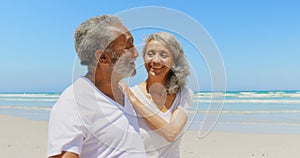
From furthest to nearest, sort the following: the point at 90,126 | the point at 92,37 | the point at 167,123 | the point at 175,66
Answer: the point at 175,66 < the point at 167,123 < the point at 92,37 < the point at 90,126

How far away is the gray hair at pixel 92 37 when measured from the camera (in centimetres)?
136

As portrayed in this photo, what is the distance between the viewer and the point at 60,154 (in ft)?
3.86

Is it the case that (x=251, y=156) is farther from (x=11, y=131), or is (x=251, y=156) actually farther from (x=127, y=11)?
(x=11, y=131)

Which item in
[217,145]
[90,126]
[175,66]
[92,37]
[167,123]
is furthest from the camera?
[217,145]

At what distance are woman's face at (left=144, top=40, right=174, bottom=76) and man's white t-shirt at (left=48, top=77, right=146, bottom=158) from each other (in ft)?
1.89

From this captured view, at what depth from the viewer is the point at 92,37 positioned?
1.36 metres

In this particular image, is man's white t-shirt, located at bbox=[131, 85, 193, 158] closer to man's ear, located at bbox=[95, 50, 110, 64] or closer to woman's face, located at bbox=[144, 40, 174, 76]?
woman's face, located at bbox=[144, 40, 174, 76]

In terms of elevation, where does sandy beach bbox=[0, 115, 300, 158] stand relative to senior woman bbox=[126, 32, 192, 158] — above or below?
below

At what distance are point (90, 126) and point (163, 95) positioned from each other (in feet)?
3.07

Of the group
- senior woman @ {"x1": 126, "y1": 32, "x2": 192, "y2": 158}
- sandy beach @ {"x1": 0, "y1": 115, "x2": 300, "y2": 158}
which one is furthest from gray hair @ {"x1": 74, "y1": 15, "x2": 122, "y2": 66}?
sandy beach @ {"x1": 0, "y1": 115, "x2": 300, "y2": 158}

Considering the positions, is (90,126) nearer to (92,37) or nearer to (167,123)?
(92,37)

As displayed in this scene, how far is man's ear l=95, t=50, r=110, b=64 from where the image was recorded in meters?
1.37

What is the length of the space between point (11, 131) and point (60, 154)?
29.7ft

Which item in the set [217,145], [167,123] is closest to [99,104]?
[167,123]
